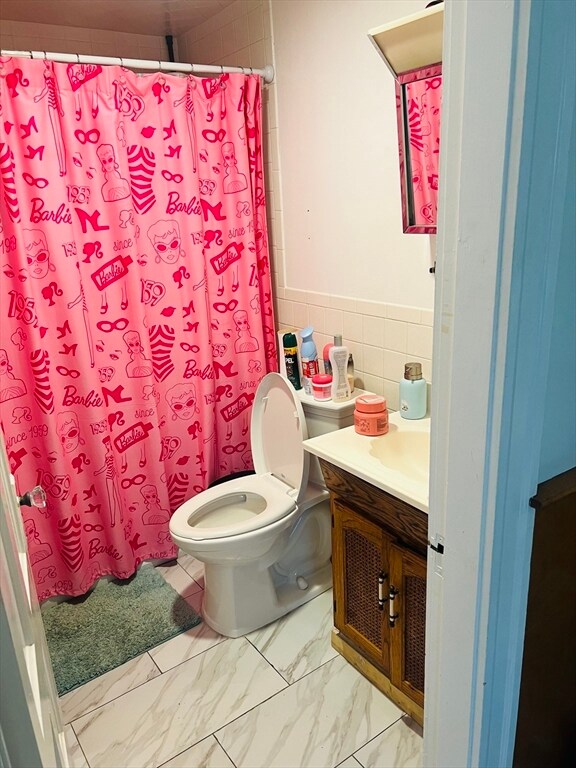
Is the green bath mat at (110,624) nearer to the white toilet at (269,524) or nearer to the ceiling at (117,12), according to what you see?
the white toilet at (269,524)

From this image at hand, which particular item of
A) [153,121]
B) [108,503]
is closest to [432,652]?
[108,503]

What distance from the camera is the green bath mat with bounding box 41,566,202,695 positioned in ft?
6.45

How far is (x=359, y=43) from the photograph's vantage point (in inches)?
73.9

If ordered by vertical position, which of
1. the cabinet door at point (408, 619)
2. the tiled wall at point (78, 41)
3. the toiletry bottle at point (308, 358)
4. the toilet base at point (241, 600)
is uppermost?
the tiled wall at point (78, 41)

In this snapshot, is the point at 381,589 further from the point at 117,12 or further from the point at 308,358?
the point at 117,12

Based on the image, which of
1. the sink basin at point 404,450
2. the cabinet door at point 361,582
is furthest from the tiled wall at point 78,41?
the cabinet door at point 361,582

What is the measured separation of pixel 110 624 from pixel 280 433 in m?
0.95

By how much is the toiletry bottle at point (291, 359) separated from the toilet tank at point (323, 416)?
3.1 inches

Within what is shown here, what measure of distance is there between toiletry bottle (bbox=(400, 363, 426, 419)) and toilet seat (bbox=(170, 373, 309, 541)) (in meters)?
0.36

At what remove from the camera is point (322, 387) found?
6.73 feet

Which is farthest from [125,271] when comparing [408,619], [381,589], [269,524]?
[408,619]

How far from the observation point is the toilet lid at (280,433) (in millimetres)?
2061

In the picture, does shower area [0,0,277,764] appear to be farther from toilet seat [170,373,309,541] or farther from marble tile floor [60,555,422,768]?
marble tile floor [60,555,422,768]

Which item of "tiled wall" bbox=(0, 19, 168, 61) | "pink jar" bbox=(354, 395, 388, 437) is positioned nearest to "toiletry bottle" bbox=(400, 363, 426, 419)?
"pink jar" bbox=(354, 395, 388, 437)
